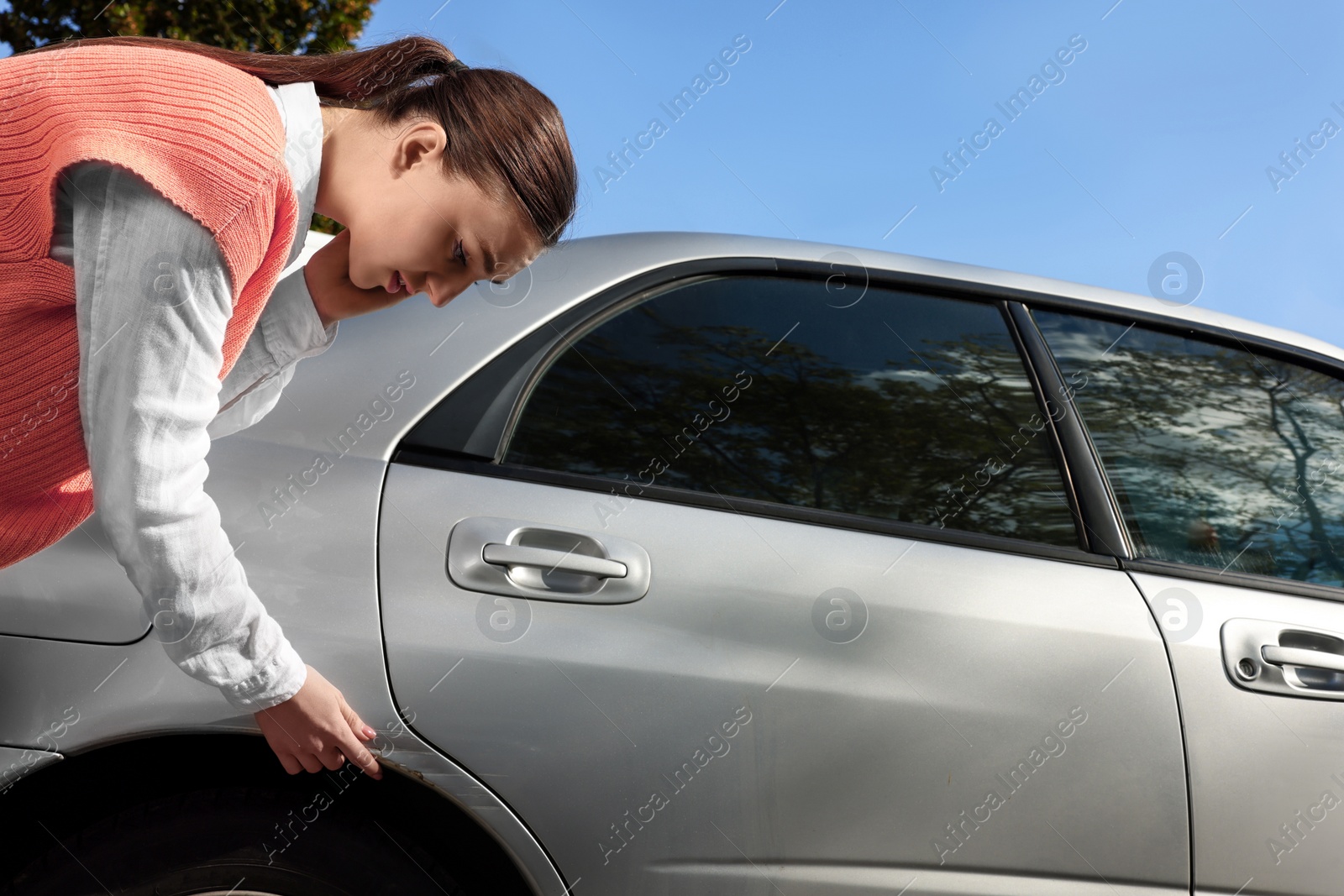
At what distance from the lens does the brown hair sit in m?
1.05

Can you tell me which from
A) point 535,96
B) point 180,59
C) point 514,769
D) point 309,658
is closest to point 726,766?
point 514,769

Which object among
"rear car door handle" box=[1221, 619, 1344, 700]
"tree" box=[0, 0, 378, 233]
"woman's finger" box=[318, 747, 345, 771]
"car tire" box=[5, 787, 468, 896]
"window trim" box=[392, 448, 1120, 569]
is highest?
"rear car door handle" box=[1221, 619, 1344, 700]

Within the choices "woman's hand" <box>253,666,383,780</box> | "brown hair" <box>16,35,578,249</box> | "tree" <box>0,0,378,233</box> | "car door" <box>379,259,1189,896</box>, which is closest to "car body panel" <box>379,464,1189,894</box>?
"car door" <box>379,259,1189,896</box>

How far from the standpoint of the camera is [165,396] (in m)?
0.88

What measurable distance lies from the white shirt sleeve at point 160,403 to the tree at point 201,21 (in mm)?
5848

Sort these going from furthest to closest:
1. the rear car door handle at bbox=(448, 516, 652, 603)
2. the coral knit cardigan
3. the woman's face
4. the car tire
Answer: the rear car door handle at bbox=(448, 516, 652, 603) < the car tire < the woman's face < the coral knit cardigan

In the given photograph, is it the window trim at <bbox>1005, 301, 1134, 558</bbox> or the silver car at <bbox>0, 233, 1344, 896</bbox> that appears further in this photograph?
the window trim at <bbox>1005, 301, 1134, 558</bbox>

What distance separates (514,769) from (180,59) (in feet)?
3.00

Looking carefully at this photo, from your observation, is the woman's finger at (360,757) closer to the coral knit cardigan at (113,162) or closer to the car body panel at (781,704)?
the car body panel at (781,704)

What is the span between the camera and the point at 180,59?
35.4 inches

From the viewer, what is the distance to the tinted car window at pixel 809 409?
1.44m

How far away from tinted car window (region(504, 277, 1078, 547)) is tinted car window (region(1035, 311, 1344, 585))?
0.17 metres

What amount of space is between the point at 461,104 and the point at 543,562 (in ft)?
1.96

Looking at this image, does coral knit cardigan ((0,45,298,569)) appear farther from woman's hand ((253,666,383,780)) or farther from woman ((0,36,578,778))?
woman's hand ((253,666,383,780))
